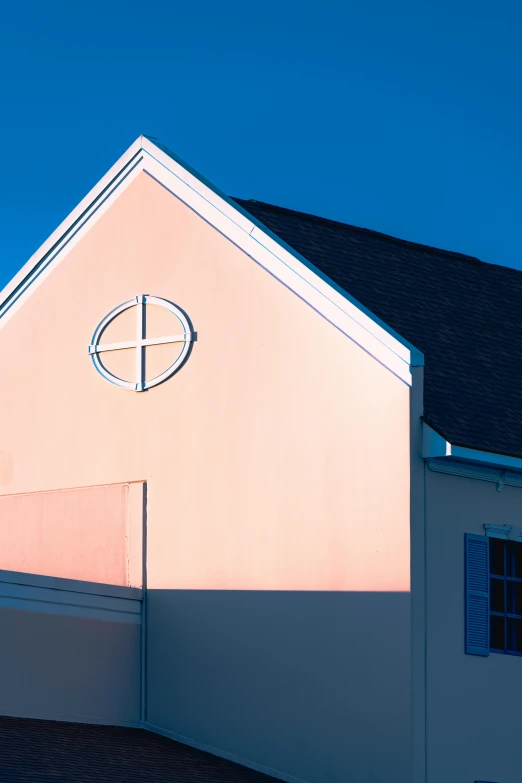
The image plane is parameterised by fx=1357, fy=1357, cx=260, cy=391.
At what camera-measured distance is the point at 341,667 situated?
16.5m

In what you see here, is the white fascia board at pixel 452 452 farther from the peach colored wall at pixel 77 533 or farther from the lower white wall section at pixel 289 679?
the peach colored wall at pixel 77 533

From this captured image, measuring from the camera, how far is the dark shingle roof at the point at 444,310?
58.3 ft

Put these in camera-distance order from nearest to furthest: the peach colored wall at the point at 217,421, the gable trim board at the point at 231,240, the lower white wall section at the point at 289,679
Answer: the lower white wall section at the point at 289,679 < the peach colored wall at the point at 217,421 < the gable trim board at the point at 231,240

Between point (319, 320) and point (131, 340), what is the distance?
3.33 meters

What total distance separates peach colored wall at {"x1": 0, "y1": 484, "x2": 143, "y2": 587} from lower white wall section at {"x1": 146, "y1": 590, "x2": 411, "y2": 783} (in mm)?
947

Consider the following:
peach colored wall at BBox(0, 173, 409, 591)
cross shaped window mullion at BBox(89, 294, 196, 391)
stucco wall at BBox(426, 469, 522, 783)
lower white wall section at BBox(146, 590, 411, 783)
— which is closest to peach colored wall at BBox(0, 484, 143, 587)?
peach colored wall at BBox(0, 173, 409, 591)

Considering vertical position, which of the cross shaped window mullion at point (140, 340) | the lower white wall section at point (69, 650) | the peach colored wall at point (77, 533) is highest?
the cross shaped window mullion at point (140, 340)

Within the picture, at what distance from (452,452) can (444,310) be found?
4869 millimetres

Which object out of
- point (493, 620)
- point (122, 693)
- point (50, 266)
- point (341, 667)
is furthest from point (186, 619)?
point (50, 266)

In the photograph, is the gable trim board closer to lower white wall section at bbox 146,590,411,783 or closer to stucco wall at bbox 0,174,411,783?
stucco wall at bbox 0,174,411,783

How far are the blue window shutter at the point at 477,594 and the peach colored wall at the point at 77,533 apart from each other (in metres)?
4.67

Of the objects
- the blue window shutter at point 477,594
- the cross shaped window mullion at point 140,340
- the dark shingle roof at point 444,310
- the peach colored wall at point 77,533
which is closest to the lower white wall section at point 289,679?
the peach colored wall at point 77,533

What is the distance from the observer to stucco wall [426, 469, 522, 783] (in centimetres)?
1622

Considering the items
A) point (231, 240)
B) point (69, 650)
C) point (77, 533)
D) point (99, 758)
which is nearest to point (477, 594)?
point (99, 758)
